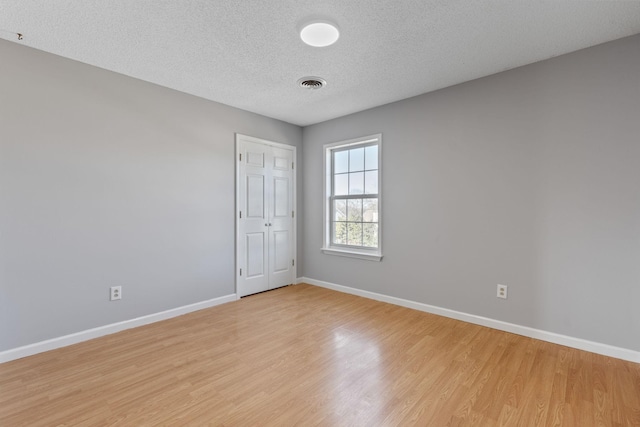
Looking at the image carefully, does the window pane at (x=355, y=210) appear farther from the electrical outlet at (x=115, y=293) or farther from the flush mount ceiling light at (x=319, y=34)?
the electrical outlet at (x=115, y=293)

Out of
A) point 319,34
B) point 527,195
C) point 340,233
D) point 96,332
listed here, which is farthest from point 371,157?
point 96,332

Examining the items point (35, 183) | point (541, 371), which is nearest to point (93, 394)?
point (35, 183)

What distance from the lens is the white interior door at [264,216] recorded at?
12.7ft

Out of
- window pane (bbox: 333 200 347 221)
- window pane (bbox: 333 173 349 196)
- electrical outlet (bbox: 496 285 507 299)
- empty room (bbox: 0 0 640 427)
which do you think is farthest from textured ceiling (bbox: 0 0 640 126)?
electrical outlet (bbox: 496 285 507 299)

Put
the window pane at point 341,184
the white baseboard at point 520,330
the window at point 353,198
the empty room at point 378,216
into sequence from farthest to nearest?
the window pane at point 341,184, the window at point 353,198, the white baseboard at point 520,330, the empty room at point 378,216

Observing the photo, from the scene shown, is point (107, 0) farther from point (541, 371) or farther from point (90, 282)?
point (541, 371)

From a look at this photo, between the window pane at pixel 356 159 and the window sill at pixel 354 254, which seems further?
the window pane at pixel 356 159

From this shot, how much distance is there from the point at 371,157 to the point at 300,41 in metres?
1.96

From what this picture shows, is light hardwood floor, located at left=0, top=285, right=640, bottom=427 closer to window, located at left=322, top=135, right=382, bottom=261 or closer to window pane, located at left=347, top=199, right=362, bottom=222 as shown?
window, located at left=322, top=135, right=382, bottom=261

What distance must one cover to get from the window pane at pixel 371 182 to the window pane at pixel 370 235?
0.47 metres

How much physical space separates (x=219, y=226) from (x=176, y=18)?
2250mm

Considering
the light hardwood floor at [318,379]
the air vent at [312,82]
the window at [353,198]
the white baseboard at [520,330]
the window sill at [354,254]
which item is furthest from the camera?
the window at [353,198]

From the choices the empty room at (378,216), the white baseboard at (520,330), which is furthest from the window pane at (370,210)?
the white baseboard at (520,330)

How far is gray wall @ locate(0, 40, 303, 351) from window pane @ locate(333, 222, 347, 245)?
162 centimetres
